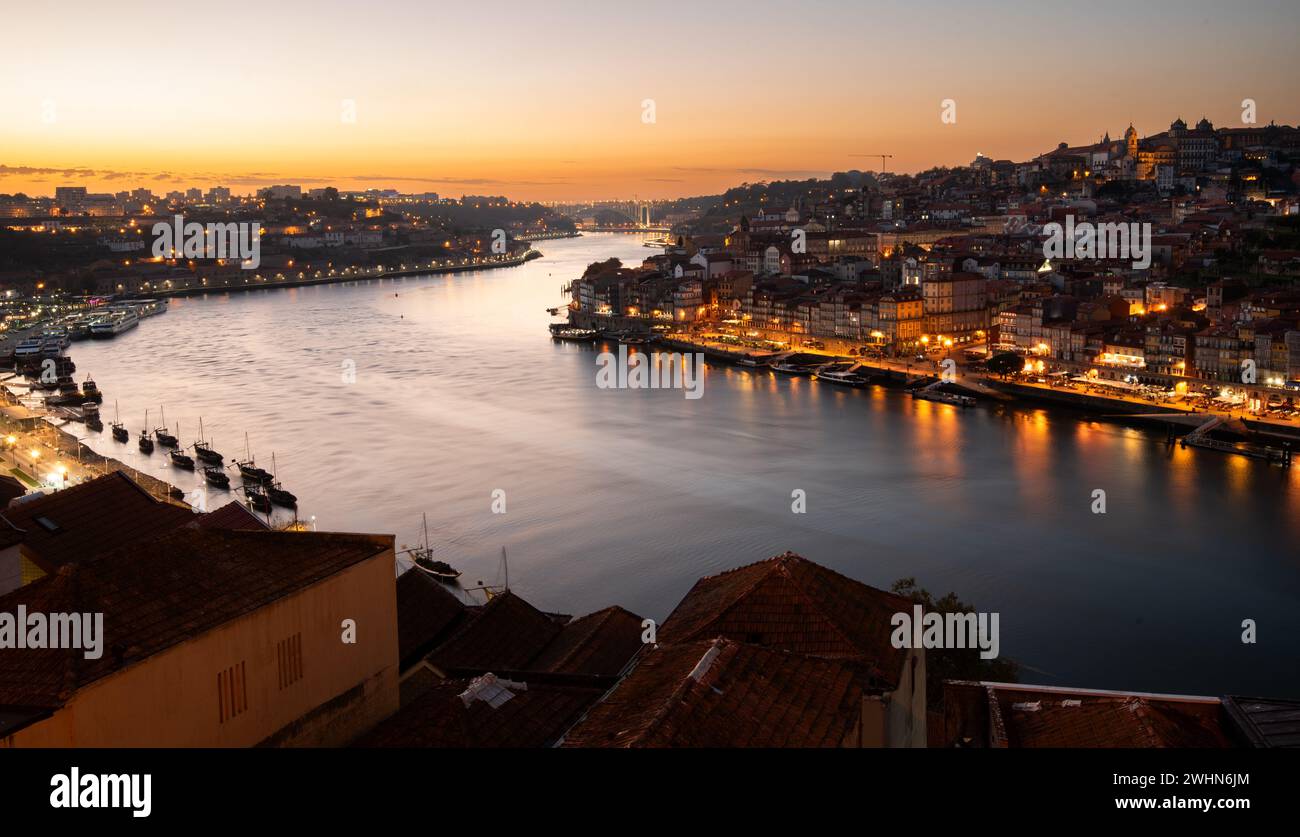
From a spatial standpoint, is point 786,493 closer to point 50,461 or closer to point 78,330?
point 50,461

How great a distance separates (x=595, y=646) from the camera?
3.41m

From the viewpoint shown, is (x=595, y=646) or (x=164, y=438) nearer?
(x=595, y=646)

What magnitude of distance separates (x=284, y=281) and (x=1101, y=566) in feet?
98.9

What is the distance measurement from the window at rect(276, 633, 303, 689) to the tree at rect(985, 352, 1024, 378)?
42.8ft

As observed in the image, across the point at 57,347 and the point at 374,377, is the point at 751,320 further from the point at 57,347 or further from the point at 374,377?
the point at 57,347

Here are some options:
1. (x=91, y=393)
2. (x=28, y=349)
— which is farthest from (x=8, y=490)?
(x=28, y=349)

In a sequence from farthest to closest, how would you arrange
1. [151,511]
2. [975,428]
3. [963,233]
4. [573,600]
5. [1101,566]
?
[963,233] < [975,428] < [1101,566] < [573,600] < [151,511]

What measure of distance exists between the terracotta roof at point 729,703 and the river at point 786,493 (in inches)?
135

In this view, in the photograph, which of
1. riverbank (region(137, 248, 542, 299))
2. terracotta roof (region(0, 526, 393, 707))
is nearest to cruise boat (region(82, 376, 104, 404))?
terracotta roof (region(0, 526, 393, 707))

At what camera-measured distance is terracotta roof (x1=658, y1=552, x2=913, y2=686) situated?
2.35 metres

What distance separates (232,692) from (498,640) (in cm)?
187

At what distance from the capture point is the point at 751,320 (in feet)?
63.7

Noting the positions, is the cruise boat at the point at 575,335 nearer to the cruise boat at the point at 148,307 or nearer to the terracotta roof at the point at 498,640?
the cruise boat at the point at 148,307
